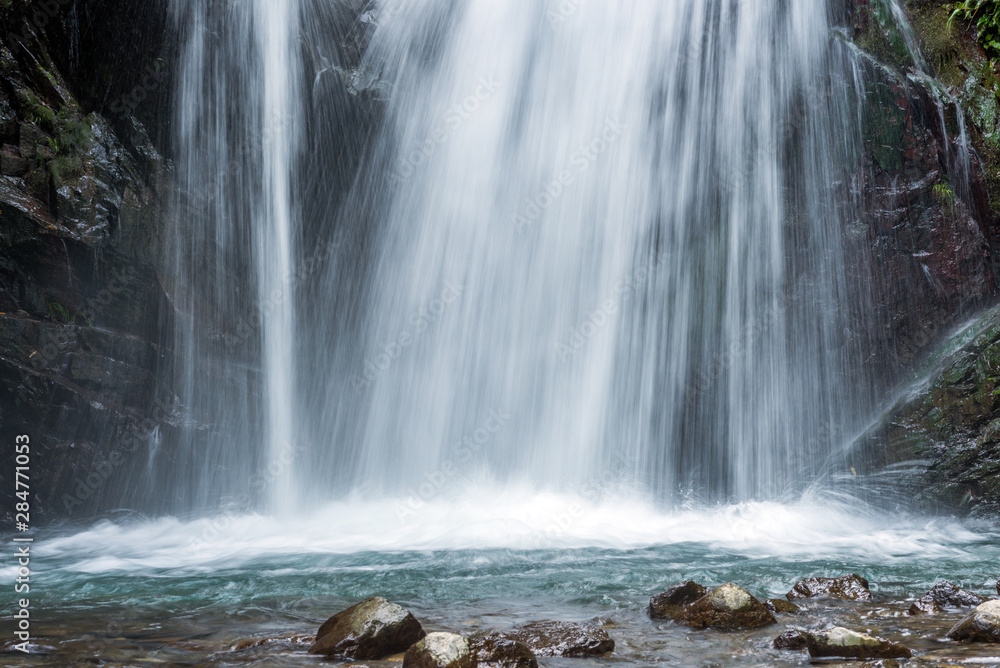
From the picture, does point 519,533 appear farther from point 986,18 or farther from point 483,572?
point 986,18

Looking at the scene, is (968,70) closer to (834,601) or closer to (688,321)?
(688,321)

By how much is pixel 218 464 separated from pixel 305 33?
25.5 feet

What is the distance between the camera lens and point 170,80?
10039 millimetres

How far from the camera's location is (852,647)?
291 cm

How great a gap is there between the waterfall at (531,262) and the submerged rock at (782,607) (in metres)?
5.51

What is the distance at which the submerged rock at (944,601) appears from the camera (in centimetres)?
384

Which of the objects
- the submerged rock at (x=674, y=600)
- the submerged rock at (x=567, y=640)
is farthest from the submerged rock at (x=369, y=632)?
the submerged rock at (x=674, y=600)

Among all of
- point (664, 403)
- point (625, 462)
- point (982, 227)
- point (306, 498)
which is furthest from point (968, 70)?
point (306, 498)

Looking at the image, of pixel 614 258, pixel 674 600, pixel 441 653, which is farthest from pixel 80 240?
pixel 674 600

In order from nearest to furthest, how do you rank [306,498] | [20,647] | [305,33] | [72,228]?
1. [20,647]
2. [72,228]
3. [306,498]
4. [305,33]

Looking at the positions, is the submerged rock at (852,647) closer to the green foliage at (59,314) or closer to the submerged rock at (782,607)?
the submerged rock at (782,607)

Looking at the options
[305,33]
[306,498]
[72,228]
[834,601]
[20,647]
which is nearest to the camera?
[20,647]

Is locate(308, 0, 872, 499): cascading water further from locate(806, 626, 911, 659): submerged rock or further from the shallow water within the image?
locate(806, 626, 911, 659): submerged rock

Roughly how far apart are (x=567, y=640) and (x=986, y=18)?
12.2 m
